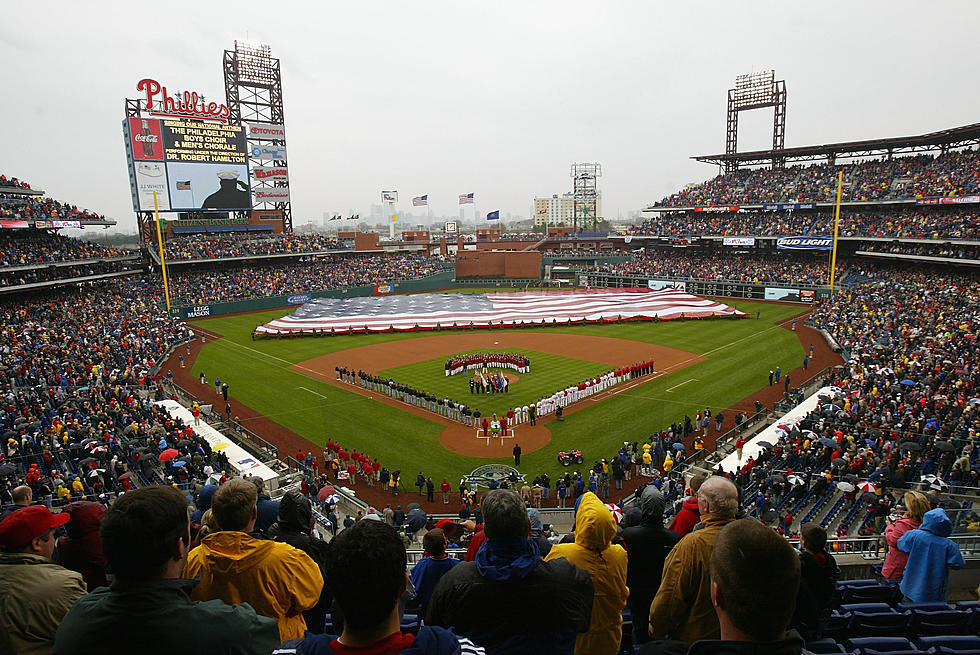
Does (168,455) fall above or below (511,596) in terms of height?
below

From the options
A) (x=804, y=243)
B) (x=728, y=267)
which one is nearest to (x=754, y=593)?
(x=804, y=243)

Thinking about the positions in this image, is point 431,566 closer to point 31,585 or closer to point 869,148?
point 31,585

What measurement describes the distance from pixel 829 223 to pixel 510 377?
43.6 meters

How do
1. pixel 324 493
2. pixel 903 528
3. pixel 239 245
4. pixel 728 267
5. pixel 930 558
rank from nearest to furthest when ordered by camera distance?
pixel 930 558 < pixel 903 528 < pixel 324 493 < pixel 728 267 < pixel 239 245

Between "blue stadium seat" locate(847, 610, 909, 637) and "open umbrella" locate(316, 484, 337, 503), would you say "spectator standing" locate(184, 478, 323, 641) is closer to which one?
"blue stadium seat" locate(847, 610, 909, 637)

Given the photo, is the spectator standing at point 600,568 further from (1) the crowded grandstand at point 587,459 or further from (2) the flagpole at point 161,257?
(2) the flagpole at point 161,257

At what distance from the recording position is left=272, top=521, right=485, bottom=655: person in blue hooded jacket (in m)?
2.57

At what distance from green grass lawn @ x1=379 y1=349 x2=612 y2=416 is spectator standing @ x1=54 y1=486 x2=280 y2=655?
21.8 meters

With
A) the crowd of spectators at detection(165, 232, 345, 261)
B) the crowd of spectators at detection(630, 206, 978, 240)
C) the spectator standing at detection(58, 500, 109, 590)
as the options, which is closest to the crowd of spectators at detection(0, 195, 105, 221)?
the crowd of spectators at detection(165, 232, 345, 261)

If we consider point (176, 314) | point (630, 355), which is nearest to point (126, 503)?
point (630, 355)

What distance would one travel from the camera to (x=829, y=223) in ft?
185

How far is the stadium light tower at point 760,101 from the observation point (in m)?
67.6

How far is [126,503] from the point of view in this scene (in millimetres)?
2885

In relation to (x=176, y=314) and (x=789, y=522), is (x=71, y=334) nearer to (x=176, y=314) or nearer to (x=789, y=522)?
(x=176, y=314)
